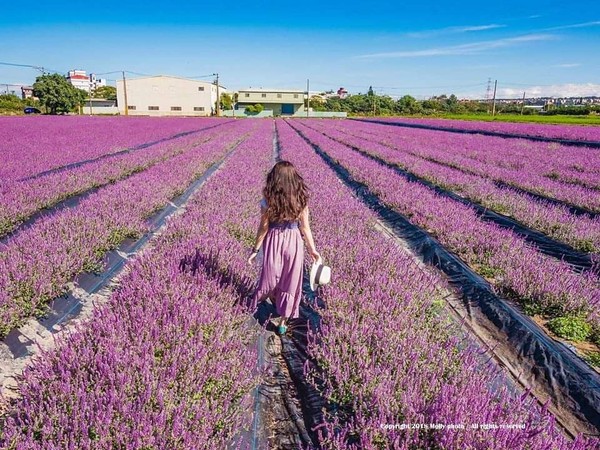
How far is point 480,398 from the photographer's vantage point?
2.11 m

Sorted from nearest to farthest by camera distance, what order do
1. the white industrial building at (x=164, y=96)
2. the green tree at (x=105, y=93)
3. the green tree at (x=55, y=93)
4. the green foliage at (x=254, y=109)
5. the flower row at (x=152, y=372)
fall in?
the flower row at (x=152, y=372), the green tree at (x=55, y=93), the white industrial building at (x=164, y=96), the green foliage at (x=254, y=109), the green tree at (x=105, y=93)

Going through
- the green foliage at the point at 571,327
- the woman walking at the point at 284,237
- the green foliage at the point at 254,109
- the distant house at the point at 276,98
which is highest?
the distant house at the point at 276,98

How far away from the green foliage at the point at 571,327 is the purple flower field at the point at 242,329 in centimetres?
9

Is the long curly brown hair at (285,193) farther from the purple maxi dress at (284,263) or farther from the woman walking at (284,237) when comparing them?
the purple maxi dress at (284,263)

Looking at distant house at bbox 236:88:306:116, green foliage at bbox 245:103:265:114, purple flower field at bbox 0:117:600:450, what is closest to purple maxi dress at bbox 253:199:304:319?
purple flower field at bbox 0:117:600:450

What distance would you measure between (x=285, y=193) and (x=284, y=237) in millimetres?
421

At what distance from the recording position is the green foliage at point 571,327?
12.2 feet

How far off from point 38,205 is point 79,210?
1.64 meters

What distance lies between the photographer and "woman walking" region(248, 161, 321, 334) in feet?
11.3

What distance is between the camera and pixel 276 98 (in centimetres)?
8744

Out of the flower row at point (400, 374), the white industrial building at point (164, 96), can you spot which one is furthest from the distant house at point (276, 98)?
the flower row at point (400, 374)

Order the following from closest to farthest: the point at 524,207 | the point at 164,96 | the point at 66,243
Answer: the point at 66,243, the point at 524,207, the point at 164,96

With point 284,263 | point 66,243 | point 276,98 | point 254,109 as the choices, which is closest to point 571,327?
point 284,263

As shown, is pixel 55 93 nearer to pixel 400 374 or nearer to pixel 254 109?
pixel 254 109
